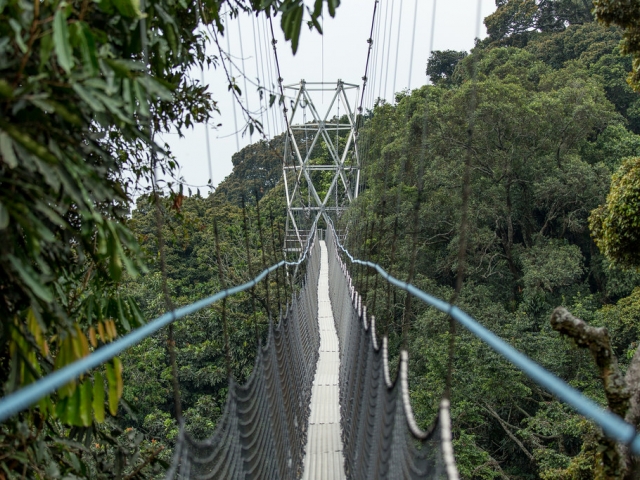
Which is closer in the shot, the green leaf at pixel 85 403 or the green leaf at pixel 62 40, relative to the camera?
the green leaf at pixel 62 40

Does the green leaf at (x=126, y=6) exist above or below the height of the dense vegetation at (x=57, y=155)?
above

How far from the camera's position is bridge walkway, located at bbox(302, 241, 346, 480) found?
255 cm

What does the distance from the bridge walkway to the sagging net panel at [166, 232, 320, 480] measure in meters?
0.05

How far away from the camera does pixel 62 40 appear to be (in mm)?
734

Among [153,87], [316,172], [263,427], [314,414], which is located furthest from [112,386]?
[316,172]

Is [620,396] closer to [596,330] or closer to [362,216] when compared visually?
[596,330]

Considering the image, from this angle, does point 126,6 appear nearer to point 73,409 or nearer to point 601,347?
point 73,409

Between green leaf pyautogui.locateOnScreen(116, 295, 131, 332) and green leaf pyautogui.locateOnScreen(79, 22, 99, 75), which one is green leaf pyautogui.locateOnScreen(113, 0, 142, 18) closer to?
green leaf pyautogui.locateOnScreen(79, 22, 99, 75)

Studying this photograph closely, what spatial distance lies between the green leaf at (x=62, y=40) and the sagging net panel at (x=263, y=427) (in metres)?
0.52

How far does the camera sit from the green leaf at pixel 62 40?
2.37ft

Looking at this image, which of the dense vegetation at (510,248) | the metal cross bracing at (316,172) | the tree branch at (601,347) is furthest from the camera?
the metal cross bracing at (316,172)

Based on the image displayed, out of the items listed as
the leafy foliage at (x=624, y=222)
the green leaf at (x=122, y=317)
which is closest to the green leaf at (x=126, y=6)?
the green leaf at (x=122, y=317)

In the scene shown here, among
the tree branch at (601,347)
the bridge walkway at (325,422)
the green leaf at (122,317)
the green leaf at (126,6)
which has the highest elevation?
the green leaf at (126,6)

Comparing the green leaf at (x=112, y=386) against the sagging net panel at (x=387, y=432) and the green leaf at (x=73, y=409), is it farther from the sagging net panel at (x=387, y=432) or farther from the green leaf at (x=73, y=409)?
the sagging net panel at (x=387, y=432)
